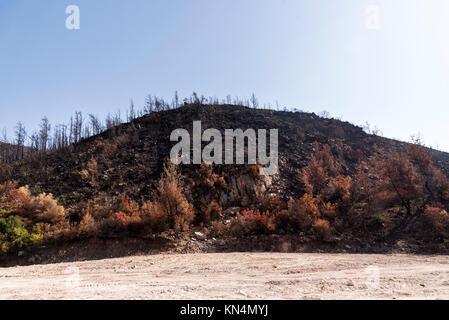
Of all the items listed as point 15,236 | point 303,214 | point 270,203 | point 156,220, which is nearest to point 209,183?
point 270,203

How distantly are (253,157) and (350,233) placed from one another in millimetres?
9804

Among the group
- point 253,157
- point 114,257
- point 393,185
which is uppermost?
point 253,157

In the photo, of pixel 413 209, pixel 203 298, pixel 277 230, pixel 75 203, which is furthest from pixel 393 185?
pixel 75 203

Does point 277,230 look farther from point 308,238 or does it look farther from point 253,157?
point 253,157

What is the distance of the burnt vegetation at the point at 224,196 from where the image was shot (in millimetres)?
12070

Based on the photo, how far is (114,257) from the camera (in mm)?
10203

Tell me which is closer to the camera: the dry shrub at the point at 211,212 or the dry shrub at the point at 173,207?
the dry shrub at the point at 173,207

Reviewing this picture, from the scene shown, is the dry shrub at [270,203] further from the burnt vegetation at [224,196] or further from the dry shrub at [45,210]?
the dry shrub at [45,210]

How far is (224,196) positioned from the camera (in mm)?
16672
